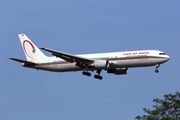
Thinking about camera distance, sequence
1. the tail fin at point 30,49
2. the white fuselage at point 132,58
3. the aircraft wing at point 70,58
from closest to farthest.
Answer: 1. the aircraft wing at point 70,58
2. the white fuselage at point 132,58
3. the tail fin at point 30,49

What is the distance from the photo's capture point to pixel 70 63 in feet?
293

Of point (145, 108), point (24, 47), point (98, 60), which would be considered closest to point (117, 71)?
point (98, 60)

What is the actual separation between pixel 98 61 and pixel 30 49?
1777 cm

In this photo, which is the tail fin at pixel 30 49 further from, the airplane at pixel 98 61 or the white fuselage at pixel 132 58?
the white fuselage at pixel 132 58

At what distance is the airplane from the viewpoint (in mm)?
84875

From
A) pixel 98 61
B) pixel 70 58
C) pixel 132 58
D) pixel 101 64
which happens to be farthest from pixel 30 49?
pixel 132 58

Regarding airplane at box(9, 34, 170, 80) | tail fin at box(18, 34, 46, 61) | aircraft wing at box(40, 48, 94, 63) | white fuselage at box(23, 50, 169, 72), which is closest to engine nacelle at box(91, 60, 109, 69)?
airplane at box(9, 34, 170, 80)

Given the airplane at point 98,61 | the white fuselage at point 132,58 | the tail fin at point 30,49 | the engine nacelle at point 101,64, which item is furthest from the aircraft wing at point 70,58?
the tail fin at point 30,49

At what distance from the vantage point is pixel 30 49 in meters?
96.1

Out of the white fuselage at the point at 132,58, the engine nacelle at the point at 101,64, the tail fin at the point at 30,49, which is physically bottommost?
the engine nacelle at the point at 101,64

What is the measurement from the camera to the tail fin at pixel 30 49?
94.7m

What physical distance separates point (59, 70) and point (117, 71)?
497 inches

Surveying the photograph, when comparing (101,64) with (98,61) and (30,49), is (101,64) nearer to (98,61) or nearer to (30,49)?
(98,61)

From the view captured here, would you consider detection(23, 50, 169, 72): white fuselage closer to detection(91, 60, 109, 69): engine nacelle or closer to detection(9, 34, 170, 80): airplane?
detection(9, 34, 170, 80): airplane
